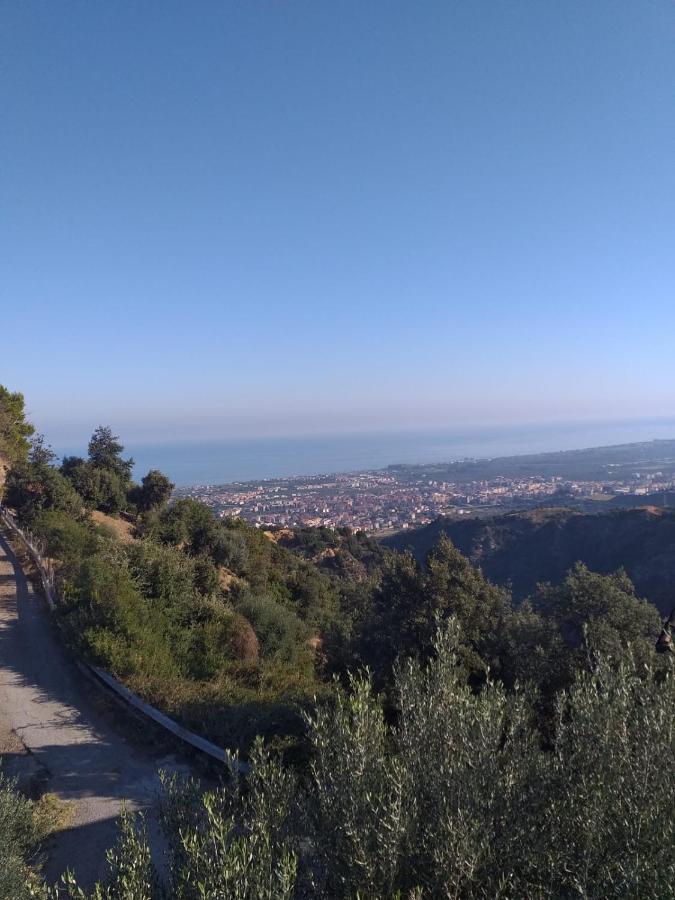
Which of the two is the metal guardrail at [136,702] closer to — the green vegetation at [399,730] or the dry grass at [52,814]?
the green vegetation at [399,730]

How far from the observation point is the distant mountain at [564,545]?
87.4ft

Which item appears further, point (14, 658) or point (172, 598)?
point (172, 598)

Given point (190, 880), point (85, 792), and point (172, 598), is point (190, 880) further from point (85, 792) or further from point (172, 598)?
point (172, 598)

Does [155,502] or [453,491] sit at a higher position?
[155,502]

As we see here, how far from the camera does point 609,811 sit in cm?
322

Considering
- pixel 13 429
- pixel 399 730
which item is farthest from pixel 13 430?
pixel 399 730

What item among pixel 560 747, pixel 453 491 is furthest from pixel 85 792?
pixel 453 491

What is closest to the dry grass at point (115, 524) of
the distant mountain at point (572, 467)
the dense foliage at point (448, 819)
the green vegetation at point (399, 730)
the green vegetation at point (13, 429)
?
the green vegetation at point (399, 730)

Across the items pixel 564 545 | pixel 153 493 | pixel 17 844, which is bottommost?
pixel 564 545

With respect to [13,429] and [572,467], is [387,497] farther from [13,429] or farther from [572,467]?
[13,429]

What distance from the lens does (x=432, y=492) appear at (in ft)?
236

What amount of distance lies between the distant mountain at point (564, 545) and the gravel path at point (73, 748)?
19.8 m

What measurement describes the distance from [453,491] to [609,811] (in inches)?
2813

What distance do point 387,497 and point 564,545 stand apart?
122ft
